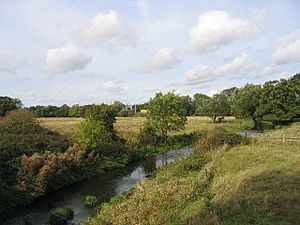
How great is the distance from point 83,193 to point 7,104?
43.6 m

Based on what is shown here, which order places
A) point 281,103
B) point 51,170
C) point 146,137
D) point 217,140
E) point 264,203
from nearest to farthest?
point 264,203, point 51,170, point 217,140, point 146,137, point 281,103

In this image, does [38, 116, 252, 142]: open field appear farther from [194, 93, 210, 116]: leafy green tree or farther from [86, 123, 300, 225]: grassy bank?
[86, 123, 300, 225]: grassy bank

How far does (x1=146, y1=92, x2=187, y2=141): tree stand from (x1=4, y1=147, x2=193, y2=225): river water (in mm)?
14475

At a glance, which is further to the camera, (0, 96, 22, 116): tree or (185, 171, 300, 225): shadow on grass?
(0, 96, 22, 116): tree

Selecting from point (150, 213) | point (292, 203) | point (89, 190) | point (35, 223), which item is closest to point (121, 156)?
point (89, 190)

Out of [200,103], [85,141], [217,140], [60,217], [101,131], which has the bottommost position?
[60,217]

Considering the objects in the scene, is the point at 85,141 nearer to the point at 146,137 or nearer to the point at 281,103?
the point at 146,137

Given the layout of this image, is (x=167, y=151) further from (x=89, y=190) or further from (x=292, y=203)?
(x=292, y=203)

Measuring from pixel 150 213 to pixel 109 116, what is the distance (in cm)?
2971

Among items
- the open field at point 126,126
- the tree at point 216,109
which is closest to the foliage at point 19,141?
the open field at point 126,126

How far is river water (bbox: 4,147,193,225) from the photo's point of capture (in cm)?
2303

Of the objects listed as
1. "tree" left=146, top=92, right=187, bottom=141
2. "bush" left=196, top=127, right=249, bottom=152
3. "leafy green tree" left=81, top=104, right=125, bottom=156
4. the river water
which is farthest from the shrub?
"tree" left=146, top=92, right=187, bottom=141

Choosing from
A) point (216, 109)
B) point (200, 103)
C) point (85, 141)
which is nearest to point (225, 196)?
point (85, 141)

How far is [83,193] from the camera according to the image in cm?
2898
